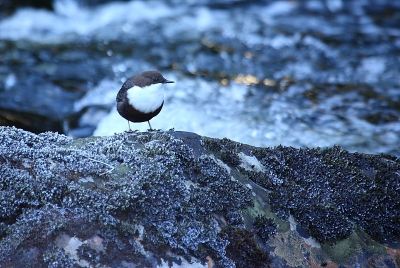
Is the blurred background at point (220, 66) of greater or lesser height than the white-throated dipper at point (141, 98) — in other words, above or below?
below

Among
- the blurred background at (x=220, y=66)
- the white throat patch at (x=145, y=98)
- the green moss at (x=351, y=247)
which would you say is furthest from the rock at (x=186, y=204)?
the blurred background at (x=220, y=66)

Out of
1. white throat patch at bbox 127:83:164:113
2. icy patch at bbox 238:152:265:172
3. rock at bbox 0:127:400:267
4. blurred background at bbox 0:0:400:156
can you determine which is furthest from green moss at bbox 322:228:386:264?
blurred background at bbox 0:0:400:156

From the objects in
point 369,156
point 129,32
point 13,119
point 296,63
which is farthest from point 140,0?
point 369,156

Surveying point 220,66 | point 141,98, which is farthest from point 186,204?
point 220,66

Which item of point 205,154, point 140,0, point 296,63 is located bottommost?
point 296,63

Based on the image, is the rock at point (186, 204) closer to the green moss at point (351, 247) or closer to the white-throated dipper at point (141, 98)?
the green moss at point (351, 247)

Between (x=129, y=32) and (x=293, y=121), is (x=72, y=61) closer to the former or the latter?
(x=129, y=32)
